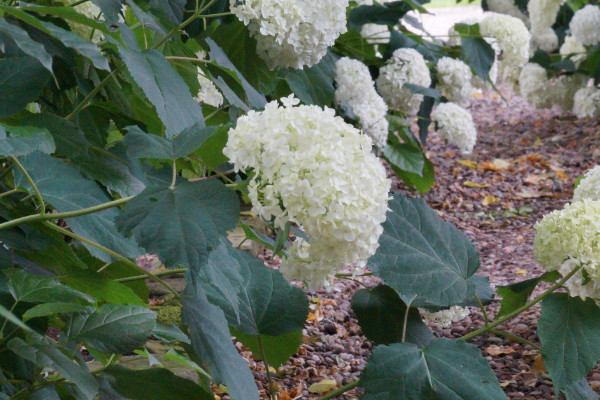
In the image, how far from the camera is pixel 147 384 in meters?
0.96

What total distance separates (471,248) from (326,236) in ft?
1.83

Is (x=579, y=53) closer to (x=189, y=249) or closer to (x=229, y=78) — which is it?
(x=229, y=78)

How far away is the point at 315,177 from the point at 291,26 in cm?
60

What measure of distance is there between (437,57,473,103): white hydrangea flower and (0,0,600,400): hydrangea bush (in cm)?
170

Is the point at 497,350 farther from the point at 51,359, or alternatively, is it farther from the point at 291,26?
the point at 51,359

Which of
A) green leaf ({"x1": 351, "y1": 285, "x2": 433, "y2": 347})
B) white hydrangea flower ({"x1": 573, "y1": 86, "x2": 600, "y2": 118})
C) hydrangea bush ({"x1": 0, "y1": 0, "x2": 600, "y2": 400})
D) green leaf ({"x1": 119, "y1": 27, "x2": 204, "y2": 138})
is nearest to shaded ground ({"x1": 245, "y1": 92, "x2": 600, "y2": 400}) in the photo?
white hydrangea flower ({"x1": 573, "y1": 86, "x2": 600, "y2": 118})

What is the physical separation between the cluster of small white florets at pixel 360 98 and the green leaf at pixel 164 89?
68.6 inches

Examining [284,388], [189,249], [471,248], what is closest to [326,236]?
[189,249]

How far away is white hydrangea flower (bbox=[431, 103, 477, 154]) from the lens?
3.39 meters

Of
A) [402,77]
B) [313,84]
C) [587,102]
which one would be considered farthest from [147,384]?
[587,102]

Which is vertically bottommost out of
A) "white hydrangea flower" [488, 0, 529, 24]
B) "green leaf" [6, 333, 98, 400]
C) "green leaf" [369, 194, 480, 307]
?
"white hydrangea flower" [488, 0, 529, 24]

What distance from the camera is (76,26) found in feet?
4.47

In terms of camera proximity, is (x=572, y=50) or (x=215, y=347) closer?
(x=215, y=347)

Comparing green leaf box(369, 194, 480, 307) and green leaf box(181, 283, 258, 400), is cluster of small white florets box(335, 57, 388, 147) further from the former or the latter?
green leaf box(181, 283, 258, 400)
